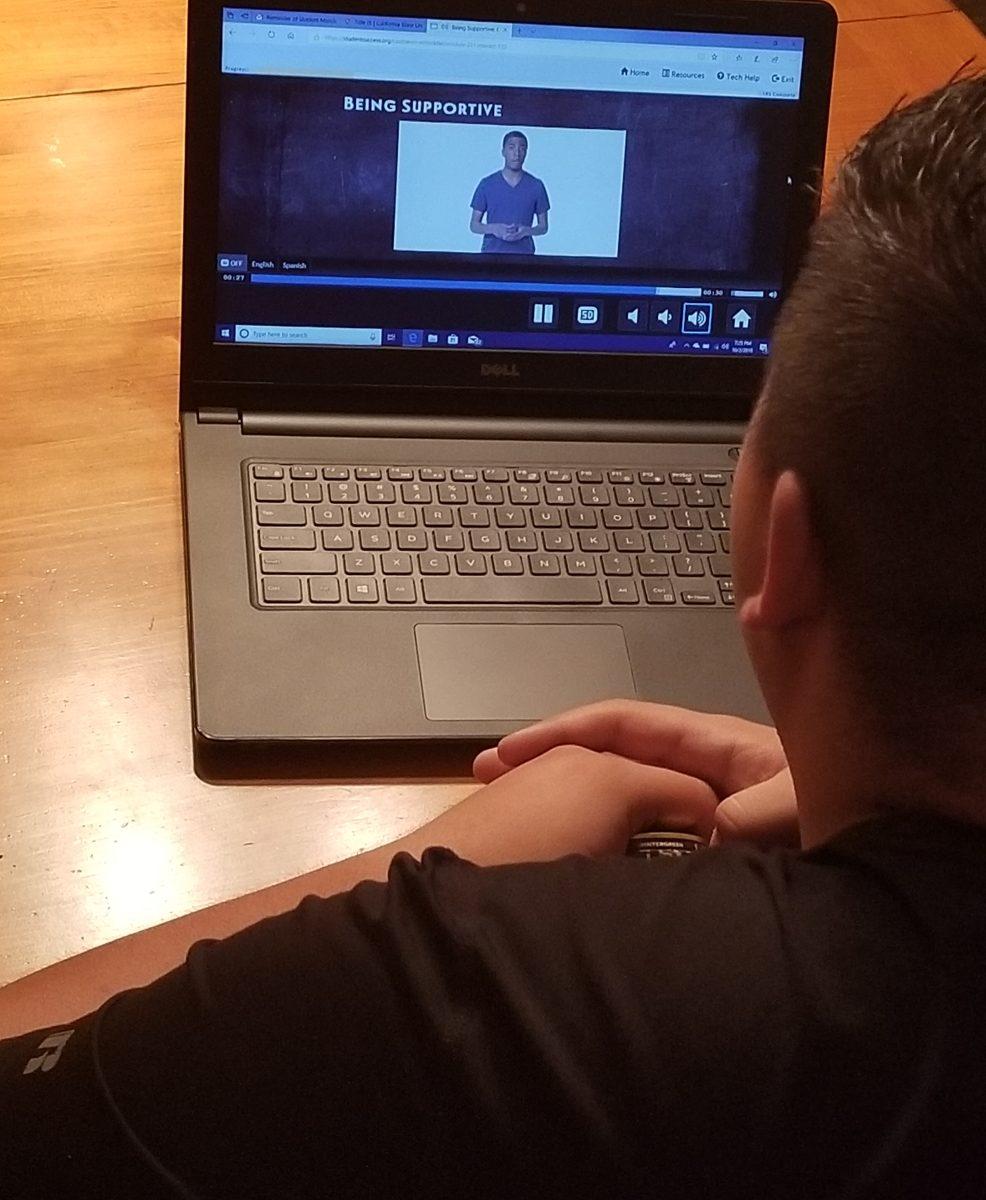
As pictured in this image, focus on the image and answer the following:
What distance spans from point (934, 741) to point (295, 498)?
1.50 ft

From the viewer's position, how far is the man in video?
92cm

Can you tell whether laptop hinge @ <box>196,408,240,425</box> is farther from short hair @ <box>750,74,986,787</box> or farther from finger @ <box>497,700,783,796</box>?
short hair @ <box>750,74,986,787</box>

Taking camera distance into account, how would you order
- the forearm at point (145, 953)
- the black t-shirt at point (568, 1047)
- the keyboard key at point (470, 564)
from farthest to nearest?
1. the keyboard key at point (470, 564)
2. the forearm at point (145, 953)
3. the black t-shirt at point (568, 1047)

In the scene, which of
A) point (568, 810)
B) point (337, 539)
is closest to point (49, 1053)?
point (568, 810)

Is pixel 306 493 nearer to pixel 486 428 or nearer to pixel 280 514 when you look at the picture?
pixel 280 514

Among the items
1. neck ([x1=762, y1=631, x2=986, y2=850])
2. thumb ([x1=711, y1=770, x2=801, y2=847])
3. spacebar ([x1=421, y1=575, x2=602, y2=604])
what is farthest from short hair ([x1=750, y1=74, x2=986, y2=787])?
spacebar ([x1=421, y1=575, x2=602, y2=604])

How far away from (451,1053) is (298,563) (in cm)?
41

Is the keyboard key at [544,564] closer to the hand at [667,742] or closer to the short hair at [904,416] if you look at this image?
the hand at [667,742]

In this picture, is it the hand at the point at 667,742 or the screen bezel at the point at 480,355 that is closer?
the hand at the point at 667,742

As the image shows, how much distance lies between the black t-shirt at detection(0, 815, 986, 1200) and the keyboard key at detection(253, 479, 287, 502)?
1.30ft

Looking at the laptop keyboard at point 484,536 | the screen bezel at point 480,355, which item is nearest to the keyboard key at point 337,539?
the laptop keyboard at point 484,536

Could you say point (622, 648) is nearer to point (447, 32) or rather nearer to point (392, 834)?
point (392, 834)

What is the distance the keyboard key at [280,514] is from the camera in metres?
0.88

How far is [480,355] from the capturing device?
3.11ft
